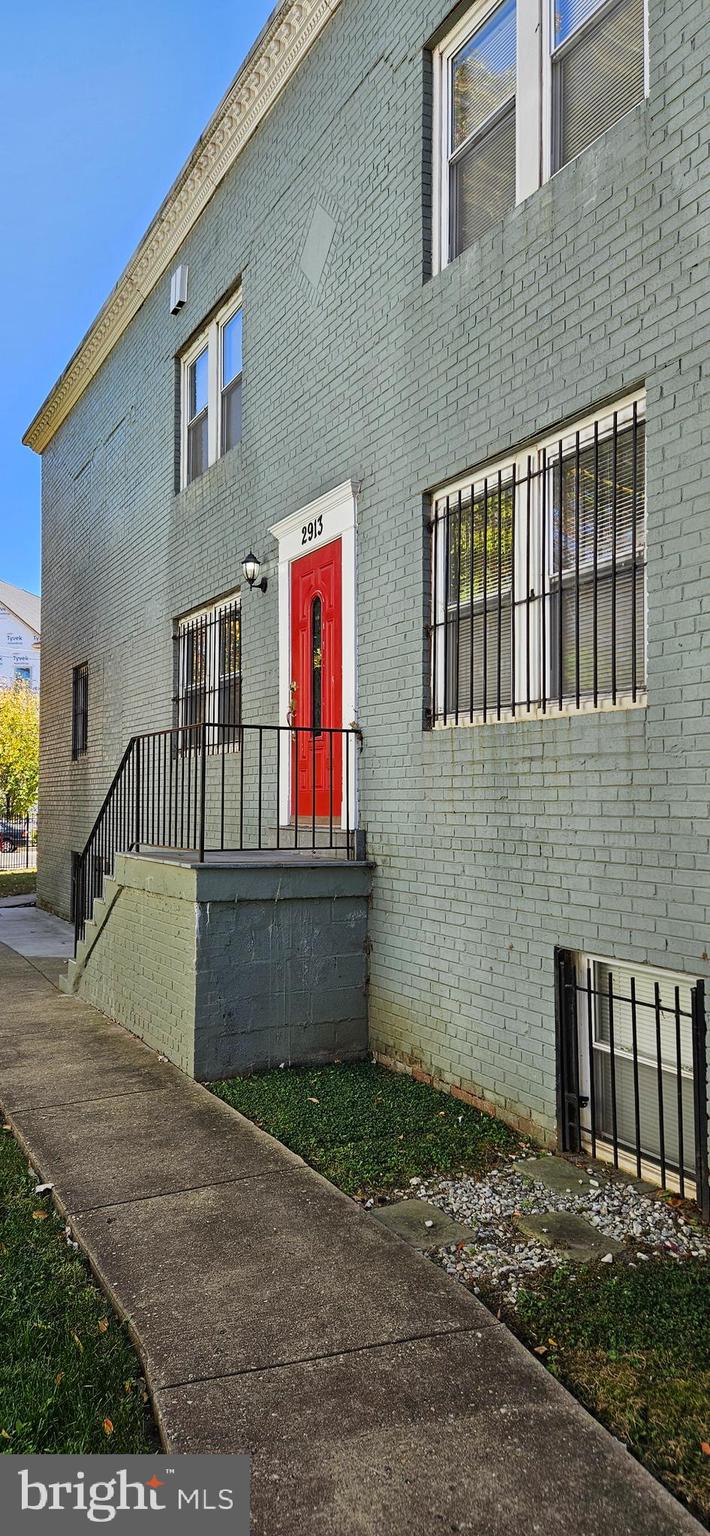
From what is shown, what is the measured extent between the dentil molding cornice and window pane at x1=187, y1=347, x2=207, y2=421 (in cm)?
121

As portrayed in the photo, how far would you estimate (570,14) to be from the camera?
5016 millimetres

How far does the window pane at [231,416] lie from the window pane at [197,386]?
1.84ft

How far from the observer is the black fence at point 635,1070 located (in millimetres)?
3943

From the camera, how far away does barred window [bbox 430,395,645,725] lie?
452 cm

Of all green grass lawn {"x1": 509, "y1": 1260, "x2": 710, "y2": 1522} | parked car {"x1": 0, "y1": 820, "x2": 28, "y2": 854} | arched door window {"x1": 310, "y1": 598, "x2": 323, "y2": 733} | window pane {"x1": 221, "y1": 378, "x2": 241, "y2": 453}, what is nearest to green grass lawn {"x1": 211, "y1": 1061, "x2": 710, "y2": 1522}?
green grass lawn {"x1": 509, "y1": 1260, "x2": 710, "y2": 1522}

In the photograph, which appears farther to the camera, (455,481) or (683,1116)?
(455,481)

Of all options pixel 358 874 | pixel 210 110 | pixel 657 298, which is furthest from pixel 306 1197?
pixel 210 110

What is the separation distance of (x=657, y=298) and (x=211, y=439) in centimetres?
601

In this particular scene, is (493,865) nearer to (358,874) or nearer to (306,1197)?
(358,874)

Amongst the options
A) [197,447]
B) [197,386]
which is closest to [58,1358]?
[197,447]

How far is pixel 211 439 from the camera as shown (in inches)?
373

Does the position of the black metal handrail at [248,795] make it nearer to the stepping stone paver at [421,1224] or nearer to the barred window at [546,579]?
the barred window at [546,579]

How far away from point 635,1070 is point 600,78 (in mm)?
4655

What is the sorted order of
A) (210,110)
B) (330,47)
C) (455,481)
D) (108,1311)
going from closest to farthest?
(108,1311) → (455,481) → (330,47) → (210,110)
